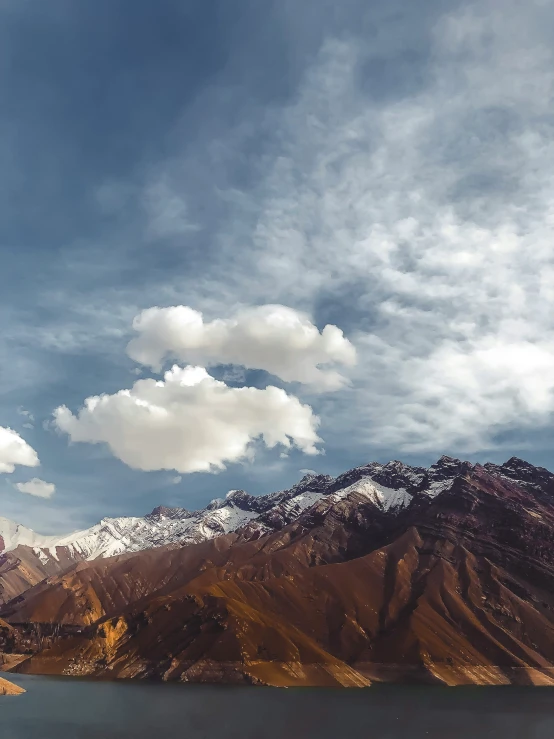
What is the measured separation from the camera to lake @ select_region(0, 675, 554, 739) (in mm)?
130250

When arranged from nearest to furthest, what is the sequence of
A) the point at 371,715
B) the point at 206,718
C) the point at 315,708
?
the point at 206,718 → the point at 371,715 → the point at 315,708

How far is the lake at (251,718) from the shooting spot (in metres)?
130

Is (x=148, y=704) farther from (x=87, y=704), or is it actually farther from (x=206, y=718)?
(x=206, y=718)

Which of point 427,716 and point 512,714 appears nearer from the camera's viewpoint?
point 427,716

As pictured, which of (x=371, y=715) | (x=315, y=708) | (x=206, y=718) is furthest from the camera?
(x=315, y=708)

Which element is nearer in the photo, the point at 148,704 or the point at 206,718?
the point at 206,718

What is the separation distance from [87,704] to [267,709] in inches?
2021

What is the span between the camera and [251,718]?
497ft

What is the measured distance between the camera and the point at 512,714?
7028 inches

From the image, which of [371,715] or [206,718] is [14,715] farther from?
[371,715]

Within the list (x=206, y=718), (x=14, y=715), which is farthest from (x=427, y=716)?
(x=14, y=715)

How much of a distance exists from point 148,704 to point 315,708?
46945 millimetres

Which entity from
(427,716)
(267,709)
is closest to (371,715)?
(427,716)

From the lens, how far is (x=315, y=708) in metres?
175
